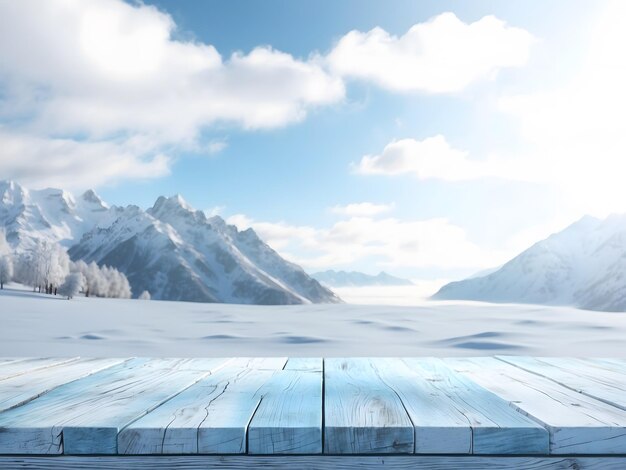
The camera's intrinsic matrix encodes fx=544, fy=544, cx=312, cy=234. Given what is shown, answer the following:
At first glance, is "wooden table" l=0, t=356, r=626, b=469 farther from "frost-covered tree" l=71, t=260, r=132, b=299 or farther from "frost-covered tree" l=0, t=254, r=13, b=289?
"frost-covered tree" l=71, t=260, r=132, b=299

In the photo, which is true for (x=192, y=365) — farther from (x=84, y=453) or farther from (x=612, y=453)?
(x=612, y=453)

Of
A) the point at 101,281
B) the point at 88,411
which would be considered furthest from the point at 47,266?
the point at 88,411

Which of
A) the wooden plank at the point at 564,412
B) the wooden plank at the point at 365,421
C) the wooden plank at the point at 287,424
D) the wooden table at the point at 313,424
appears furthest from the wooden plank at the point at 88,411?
the wooden plank at the point at 564,412

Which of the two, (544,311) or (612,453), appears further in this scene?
(544,311)

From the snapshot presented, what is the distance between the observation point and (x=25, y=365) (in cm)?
410

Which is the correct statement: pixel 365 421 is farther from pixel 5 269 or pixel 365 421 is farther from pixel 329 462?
pixel 5 269

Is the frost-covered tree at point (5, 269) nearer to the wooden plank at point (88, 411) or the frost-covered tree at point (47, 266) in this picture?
the frost-covered tree at point (47, 266)

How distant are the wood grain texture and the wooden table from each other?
0.51 metres

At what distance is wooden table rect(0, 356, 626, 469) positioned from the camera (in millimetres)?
2125

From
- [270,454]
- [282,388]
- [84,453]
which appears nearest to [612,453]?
[270,454]

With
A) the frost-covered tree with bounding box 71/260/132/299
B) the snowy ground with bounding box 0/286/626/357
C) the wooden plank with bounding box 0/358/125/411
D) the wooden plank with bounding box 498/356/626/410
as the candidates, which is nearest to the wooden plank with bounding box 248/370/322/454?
the wooden plank with bounding box 0/358/125/411

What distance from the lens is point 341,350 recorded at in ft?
34.0

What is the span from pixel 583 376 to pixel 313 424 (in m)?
2.25

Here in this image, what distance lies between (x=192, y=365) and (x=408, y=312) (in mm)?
15031
